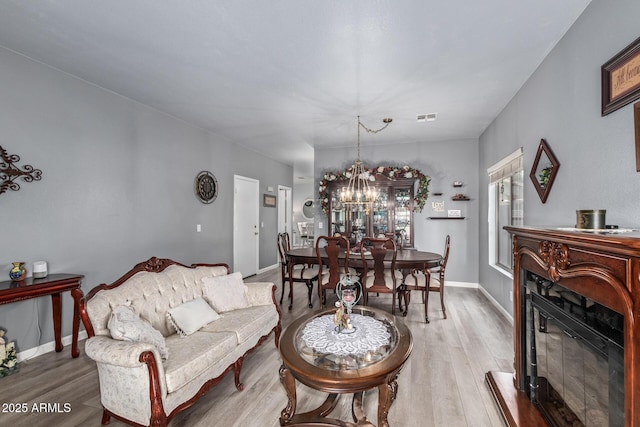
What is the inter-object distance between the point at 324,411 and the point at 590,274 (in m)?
1.63

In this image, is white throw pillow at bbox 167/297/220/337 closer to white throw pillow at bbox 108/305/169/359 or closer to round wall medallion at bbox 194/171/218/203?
white throw pillow at bbox 108/305/169/359

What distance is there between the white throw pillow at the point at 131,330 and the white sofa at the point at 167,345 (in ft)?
0.14

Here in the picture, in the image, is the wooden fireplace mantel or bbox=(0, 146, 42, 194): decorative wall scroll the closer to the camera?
the wooden fireplace mantel

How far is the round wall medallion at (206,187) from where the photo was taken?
4.46 metres

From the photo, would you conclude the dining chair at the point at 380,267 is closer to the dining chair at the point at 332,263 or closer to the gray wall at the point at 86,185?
the dining chair at the point at 332,263

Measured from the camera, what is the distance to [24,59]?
2562 millimetres

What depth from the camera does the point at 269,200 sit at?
6.59 meters

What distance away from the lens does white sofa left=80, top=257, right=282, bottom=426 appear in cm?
153

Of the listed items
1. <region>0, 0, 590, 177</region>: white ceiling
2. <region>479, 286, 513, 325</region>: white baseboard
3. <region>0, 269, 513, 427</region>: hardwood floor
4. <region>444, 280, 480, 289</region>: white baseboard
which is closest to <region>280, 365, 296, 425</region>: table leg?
<region>0, 269, 513, 427</region>: hardwood floor

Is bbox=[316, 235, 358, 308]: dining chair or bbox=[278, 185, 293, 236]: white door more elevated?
bbox=[278, 185, 293, 236]: white door

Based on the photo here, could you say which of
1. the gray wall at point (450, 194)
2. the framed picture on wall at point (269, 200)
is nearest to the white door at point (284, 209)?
the framed picture on wall at point (269, 200)

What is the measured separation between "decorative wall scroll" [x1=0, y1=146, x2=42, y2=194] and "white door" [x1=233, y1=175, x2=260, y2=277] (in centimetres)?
297

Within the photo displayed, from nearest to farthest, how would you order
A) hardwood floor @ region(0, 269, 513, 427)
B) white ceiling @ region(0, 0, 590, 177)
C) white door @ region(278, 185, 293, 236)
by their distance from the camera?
hardwood floor @ region(0, 269, 513, 427) < white ceiling @ region(0, 0, 590, 177) < white door @ region(278, 185, 293, 236)

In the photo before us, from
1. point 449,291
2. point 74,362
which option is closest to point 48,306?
point 74,362
